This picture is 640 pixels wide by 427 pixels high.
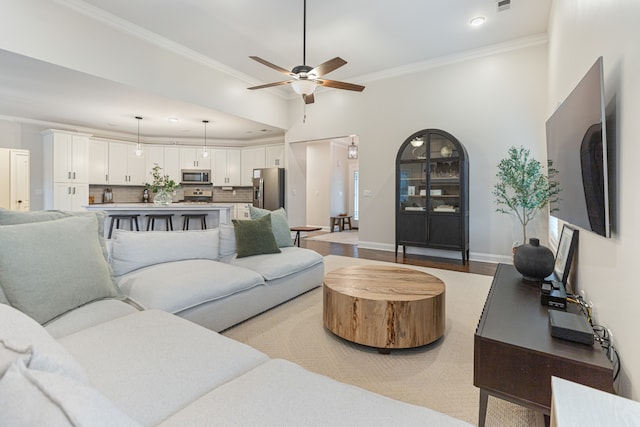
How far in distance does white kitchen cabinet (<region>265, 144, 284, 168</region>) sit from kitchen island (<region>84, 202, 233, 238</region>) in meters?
2.42

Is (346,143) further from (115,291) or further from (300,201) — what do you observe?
(115,291)

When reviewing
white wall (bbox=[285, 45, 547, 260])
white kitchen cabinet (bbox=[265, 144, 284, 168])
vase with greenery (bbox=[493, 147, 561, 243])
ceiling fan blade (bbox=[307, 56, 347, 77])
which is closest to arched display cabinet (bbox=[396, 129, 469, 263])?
white wall (bbox=[285, 45, 547, 260])

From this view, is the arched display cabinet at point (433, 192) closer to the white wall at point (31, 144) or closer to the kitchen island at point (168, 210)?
the kitchen island at point (168, 210)

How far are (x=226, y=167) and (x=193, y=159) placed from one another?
2.93ft

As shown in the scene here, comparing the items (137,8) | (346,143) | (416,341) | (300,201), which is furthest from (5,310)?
(346,143)

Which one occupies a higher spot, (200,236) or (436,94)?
(436,94)

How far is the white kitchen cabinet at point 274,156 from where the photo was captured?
808 cm

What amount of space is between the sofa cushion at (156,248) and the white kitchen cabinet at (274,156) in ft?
16.6

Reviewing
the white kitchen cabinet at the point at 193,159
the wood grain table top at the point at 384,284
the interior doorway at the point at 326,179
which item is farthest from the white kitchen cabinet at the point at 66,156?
the wood grain table top at the point at 384,284

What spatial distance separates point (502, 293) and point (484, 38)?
13.6ft

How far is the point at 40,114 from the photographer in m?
6.11

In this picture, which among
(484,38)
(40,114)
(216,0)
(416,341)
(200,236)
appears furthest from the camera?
(40,114)

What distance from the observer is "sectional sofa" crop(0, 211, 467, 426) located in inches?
23.7

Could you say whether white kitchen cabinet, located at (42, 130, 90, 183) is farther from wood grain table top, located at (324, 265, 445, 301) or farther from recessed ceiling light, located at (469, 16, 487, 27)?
recessed ceiling light, located at (469, 16, 487, 27)
